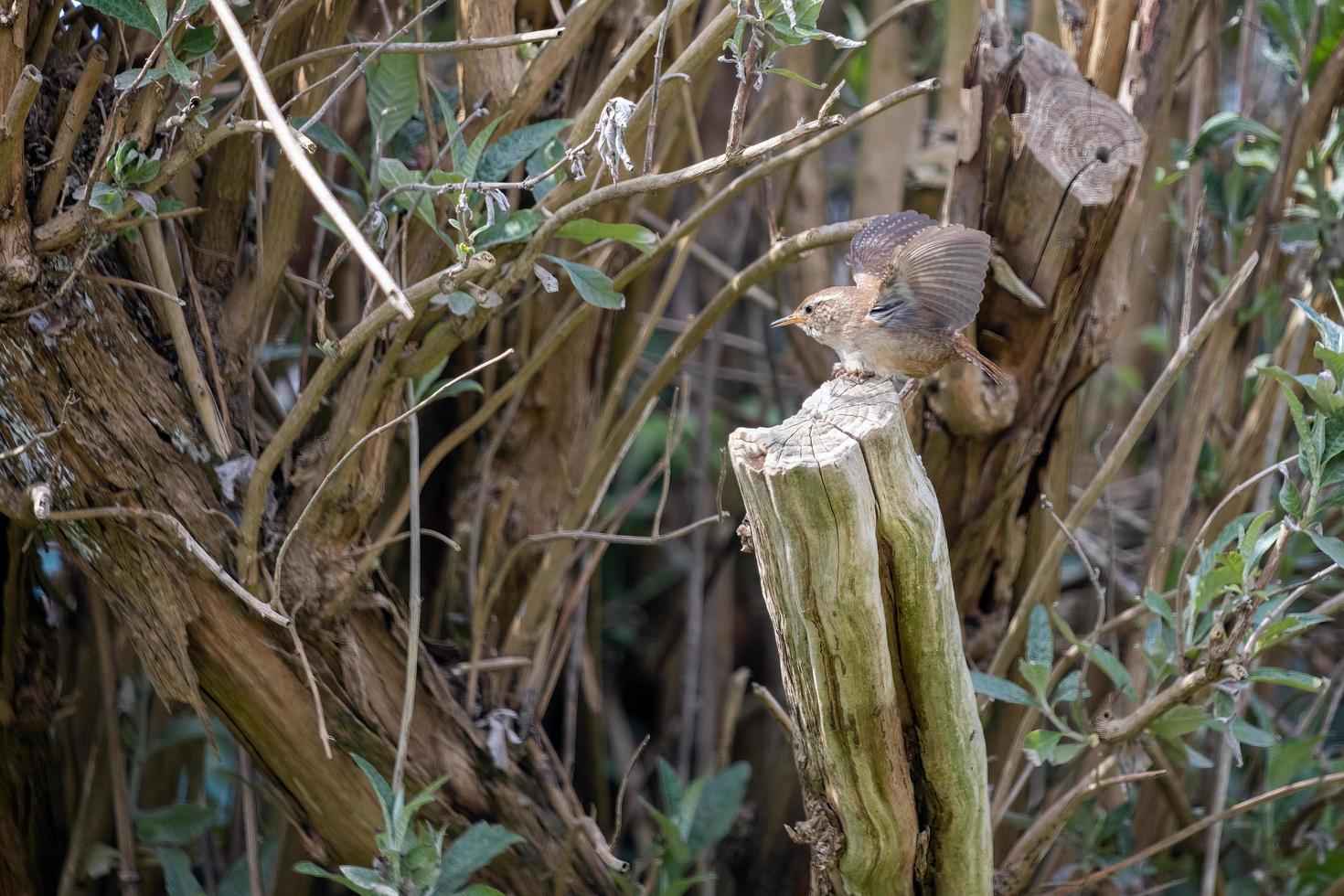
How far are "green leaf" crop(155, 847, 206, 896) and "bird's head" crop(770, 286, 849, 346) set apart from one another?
4.35 ft

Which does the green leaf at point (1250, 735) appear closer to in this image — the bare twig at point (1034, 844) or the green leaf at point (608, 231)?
the bare twig at point (1034, 844)

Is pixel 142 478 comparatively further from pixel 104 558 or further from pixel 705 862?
pixel 705 862

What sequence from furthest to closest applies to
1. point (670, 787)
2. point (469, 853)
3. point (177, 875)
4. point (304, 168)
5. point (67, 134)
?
point (670, 787) < point (177, 875) < point (469, 853) < point (67, 134) < point (304, 168)

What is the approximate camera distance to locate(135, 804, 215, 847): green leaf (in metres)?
1.99

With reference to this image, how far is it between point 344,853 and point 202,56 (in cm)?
118

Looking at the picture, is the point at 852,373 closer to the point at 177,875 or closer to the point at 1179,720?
the point at 1179,720

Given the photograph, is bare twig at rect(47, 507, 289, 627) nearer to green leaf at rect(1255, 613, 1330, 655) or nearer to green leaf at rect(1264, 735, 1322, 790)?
green leaf at rect(1255, 613, 1330, 655)

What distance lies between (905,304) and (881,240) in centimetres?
21

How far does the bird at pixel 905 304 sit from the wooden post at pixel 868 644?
144 mm

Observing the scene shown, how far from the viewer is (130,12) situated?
1347 millimetres

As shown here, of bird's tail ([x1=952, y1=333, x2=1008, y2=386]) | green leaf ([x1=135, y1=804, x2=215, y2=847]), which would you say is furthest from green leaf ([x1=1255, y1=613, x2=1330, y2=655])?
green leaf ([x1=135, y1=804, x2=215, y2=847])

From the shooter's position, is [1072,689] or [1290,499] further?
[1072,689]

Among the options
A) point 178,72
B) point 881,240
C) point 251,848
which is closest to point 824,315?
point 881,240

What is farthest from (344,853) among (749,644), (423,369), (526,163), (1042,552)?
(749,644)
